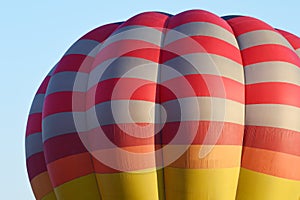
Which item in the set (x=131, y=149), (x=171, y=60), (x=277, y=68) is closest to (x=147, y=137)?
(x=131, y=149)

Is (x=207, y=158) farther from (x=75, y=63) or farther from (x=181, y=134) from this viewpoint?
(x=75, y=63)

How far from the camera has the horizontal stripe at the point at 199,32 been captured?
13320 mm

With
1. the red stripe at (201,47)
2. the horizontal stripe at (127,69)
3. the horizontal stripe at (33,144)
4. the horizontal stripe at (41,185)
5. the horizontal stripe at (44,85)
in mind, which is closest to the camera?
the horizontal stripe at (127,69)

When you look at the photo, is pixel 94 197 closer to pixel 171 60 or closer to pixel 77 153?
pixel 77 153

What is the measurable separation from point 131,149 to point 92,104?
37.5 inches

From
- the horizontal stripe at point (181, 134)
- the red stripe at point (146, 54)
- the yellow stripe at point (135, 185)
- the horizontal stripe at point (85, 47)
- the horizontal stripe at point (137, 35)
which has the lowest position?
the yellow stripe at point (135, 185)

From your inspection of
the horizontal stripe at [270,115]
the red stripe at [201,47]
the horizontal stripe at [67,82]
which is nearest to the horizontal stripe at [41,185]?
the horizontal stripe at [67,82]

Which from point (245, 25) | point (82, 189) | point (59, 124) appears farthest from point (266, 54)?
point (82, 189)

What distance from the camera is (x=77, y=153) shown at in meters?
13.3

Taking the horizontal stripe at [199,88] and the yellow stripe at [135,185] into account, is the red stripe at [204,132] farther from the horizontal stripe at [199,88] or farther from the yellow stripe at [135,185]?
the yellow stripe at [135,185]

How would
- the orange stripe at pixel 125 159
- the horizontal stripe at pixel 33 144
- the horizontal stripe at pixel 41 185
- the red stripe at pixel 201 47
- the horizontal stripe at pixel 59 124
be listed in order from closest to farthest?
the orange stripe at pixel 125 159
the red stripe at pixel 201 47
the horizontal stripe at pixel 59 124
the horizontal stripe at pixel 41 185
the horizontal stripe at pixel 33 144

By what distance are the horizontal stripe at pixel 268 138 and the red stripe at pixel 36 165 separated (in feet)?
10.9

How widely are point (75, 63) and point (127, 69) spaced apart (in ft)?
4.14

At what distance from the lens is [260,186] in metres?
12.9
